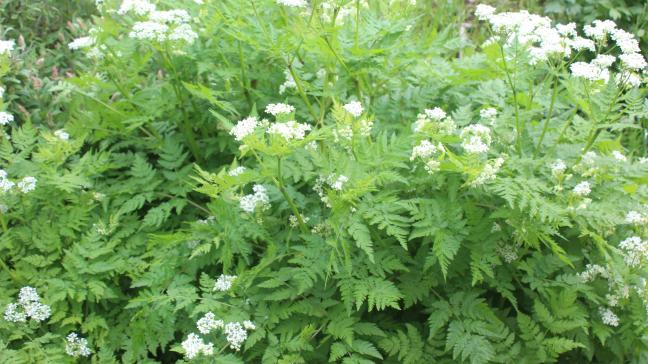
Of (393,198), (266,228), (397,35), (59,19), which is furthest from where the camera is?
(59,19)

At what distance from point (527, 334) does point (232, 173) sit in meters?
1.64

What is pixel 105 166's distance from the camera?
3.51 m

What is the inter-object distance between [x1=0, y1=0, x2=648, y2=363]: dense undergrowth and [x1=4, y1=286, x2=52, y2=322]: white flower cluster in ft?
0.04

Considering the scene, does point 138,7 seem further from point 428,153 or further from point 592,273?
Answer: point 592,273

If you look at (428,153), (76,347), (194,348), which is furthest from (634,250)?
(76,347)

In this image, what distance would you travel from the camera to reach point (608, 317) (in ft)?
9.37

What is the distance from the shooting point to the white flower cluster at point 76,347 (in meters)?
3.03

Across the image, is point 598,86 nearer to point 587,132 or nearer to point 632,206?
point 587,132

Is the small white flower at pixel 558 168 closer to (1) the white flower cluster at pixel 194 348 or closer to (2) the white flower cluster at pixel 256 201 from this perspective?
(2) the white flower cluster at pixel 256 201

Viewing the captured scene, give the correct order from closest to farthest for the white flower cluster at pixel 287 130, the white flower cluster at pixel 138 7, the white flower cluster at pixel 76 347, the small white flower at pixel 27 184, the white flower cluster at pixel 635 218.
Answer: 1. the white flower cluster at pixel 287 130
2. the white flower cluster at pixel 635 218
3. the white flower cluster at pixel 76 347
4. the small white flower at pixel 27 184
5. the white flower cluster at pixel 138 7

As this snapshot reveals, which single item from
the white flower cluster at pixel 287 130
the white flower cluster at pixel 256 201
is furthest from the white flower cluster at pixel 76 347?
the white flower cluster at pixel 287 130

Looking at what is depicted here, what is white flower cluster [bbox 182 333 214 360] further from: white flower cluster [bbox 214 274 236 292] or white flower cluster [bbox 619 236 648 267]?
white flower cluster [bbox 619 236 648 267]

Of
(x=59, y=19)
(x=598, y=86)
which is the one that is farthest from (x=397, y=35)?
(x=59, y=19)

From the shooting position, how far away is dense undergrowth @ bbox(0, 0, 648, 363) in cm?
273
